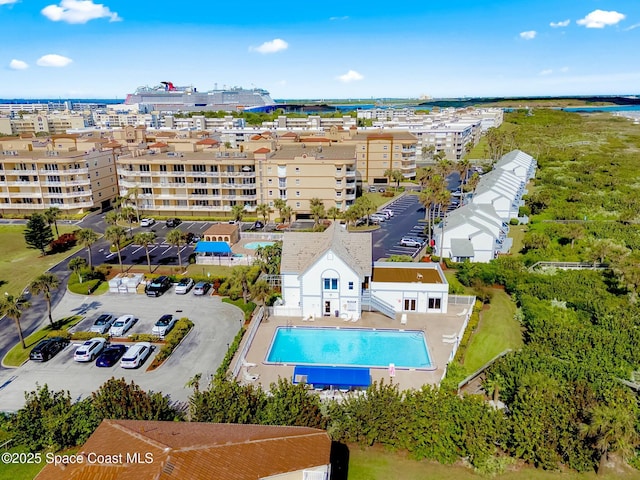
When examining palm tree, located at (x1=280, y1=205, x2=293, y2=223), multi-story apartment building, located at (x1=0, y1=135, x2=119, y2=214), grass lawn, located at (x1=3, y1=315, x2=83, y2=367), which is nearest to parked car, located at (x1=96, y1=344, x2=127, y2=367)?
→ grass lawn, located at (x1=3, y1=315, x2=83, y2=367)

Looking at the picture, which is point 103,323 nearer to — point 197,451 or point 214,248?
point 214,248

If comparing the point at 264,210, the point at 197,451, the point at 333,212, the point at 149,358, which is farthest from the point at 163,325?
the point at 333,212

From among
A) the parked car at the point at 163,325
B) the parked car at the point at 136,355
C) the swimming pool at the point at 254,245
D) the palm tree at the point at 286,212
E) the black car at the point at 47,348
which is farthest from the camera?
the palm tree at the point at 286,212

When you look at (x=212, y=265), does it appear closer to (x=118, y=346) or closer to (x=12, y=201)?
(x=118, y=346)

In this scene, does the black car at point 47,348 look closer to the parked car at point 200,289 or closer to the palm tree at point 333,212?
Answer: the parked car at point 200,289

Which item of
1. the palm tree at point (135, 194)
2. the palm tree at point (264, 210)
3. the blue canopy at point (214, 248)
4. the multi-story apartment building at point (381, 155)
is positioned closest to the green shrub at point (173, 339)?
the blue canopy at point (214, 248)

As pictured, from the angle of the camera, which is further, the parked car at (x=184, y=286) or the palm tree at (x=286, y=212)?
the palm tree at (x=286, y=212)

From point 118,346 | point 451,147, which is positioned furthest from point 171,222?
point 451,147
